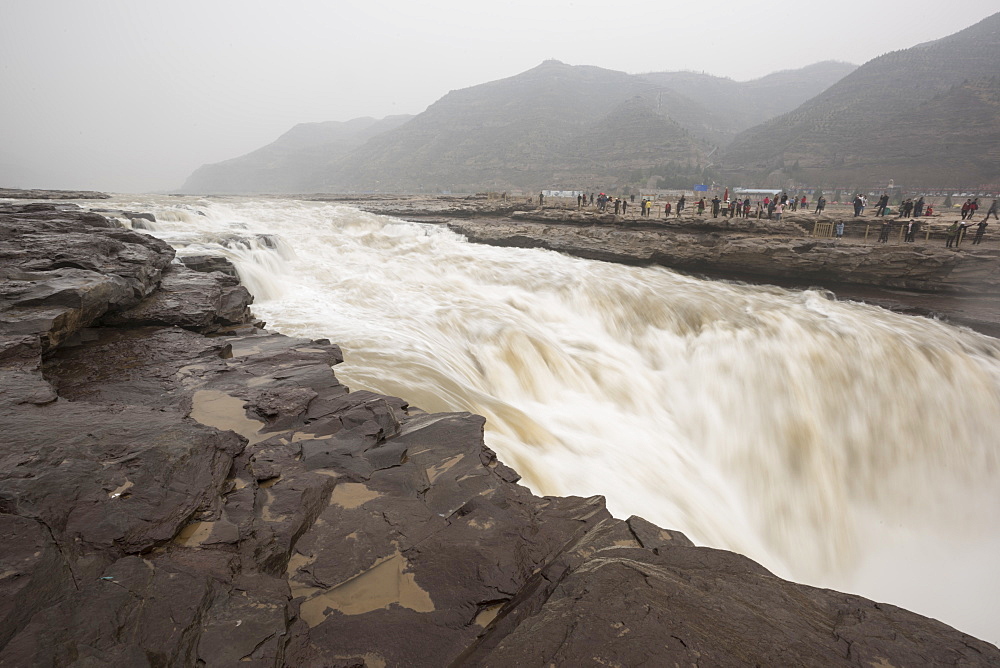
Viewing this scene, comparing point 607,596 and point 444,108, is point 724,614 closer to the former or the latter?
point 607,596

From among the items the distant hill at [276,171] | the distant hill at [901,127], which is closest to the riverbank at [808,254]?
the distant hill at [901,127]

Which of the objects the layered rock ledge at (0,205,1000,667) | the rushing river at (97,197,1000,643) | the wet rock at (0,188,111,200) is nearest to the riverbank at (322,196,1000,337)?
the rushing river at (97,197,1000,643)

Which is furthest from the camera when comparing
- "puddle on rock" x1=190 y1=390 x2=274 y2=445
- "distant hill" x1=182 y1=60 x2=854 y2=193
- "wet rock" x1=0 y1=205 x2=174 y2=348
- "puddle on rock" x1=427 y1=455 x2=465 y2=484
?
"distant hill" x1=182 y1=60 x2=854 y2=193

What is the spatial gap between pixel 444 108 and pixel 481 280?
544 feet

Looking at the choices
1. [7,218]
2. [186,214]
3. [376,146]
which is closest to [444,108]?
[376,146]

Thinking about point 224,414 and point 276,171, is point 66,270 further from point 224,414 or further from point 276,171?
point 276,171

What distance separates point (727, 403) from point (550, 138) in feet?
363

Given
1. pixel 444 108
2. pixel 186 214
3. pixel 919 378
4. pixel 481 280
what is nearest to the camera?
pixel 919 378

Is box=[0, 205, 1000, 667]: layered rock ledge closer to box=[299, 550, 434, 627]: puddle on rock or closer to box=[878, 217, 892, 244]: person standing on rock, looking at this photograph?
box=[299, 550, 434, 627]: puddle on rock

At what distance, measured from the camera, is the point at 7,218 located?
21.3ft

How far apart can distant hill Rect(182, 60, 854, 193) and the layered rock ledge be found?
70.6m

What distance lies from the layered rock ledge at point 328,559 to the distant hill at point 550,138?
70596 mm

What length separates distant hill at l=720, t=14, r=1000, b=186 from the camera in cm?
5062

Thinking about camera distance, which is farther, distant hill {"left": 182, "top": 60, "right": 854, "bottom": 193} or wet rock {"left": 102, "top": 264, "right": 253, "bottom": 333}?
distant hill {"left": 182, "top": 60, "right": 854, "bottom": 193}
